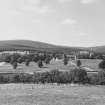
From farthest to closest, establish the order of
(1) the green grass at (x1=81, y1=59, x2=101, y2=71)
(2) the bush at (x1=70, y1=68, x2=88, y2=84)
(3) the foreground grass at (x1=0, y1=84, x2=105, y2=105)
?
(1) the green grass at (x1=81, y1=59, x2=101, y2=71), (2) the bush at (x1=70, y1=68, x2=88, y2=84), (3) the foreground grass at (x1=0, y1=84, x2=105, y2=105)

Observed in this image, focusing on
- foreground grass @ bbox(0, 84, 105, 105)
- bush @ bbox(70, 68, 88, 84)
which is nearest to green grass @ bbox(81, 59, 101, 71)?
bush @ bbox(70, 68, 88, 84)

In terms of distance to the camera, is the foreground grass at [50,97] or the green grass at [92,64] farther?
the green grass at [92,64]

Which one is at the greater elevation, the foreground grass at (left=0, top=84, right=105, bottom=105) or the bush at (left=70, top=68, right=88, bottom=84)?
the bush at (left=70, top=68, right=88, bottom=84)

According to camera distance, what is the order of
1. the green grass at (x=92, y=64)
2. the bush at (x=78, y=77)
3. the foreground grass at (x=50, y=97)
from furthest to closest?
1. the green grass at (x=92, y=64)
2. the bush at (x=78, y=77)
3. the foreground grass at (x=50, y=97)

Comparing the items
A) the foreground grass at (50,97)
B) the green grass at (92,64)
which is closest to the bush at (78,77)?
the foreground grass at (50,97)

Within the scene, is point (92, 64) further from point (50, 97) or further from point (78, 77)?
point (50, 97)

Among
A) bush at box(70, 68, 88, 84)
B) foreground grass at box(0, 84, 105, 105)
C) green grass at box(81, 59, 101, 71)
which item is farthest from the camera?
green grass at box(81, 59, 101, 71)

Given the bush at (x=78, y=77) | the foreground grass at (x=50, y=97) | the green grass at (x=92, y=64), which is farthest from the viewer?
the green grass at (x=92, y=64)

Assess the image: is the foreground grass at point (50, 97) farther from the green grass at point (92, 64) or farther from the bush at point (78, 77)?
the green grass at point (92, 64)

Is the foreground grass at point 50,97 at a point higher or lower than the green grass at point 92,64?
lower

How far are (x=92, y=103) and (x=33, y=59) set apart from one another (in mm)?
79968

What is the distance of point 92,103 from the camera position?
89.4 feet

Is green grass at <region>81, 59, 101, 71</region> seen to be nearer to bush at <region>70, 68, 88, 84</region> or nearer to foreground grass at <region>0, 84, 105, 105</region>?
bush at <region>70, 68, 88, 84</region>

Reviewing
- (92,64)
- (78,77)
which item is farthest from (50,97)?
(92,64)
